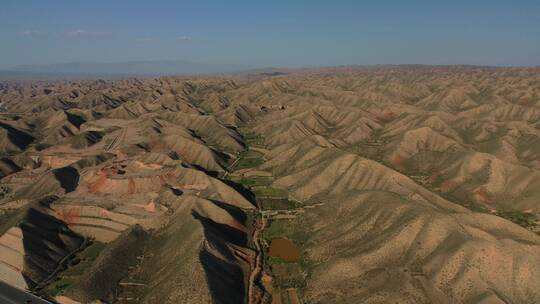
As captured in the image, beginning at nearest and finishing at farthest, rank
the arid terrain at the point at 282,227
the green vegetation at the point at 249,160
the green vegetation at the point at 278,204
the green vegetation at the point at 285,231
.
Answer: the arid terrain at the point at 282,227 < the green vegetation at the point at 285,231 < the green vegetation at the point at 278,204 < the green vegetation at the point at 249,160

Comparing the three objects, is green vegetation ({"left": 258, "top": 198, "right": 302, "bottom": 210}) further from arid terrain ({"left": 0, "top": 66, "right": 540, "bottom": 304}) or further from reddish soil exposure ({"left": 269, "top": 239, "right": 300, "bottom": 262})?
reddish soil exposure ({"left": 269, "top": 239, "right": 300, "bottom": 262})

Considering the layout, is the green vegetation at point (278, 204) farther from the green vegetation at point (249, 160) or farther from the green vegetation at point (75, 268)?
the green vegetation at point (75, 268)

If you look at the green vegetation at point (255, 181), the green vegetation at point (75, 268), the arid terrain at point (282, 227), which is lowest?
the green vegetation at point (255, 181)

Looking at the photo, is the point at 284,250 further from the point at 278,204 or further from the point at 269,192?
the point at 269,192

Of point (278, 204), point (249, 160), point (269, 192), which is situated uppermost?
point (278, 204)

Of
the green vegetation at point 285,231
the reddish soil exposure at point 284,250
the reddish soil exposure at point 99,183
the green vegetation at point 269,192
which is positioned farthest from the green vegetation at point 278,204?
the reddish soil exposure at point 99,183

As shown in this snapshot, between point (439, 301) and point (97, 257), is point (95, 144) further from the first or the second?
point (439, 301)

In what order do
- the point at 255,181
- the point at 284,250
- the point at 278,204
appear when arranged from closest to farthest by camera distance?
the point at 284,250
the point at 278,204
the point at 255,181

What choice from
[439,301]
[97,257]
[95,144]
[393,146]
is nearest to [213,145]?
[95,144]

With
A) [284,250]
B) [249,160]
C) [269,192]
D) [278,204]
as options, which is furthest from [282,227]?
[249,160]
